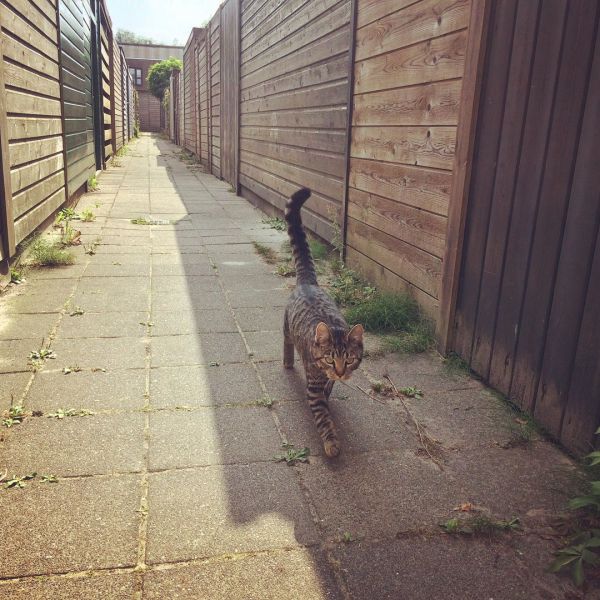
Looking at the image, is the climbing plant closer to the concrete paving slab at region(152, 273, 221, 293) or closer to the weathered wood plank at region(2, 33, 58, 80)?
the weathered wood plank at region(2, 33, 58, 80)

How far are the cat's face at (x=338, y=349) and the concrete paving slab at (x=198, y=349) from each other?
1.09 m

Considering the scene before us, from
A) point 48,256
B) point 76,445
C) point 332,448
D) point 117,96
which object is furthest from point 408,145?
point 117,96

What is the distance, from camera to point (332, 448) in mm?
2605

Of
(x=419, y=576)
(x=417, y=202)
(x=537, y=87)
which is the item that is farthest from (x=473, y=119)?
(x=419, y=576)

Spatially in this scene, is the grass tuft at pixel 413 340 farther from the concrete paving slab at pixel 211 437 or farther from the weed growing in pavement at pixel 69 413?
the weed growing in pavement at pixel 69 413

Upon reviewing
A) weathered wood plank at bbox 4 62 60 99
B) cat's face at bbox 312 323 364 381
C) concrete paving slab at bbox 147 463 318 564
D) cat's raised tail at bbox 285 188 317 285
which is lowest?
concrete paving slab at bbox 147 463 318 564

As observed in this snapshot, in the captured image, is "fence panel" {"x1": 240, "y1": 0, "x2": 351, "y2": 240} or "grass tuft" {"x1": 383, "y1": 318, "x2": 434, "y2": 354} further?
"fence panel" {"x1": 240, "y1": 0, "x2": 351, "y2": 240}

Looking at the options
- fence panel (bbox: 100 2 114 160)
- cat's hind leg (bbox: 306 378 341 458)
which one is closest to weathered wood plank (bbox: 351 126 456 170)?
cat's hind leg (bbox: 306 378 341 458)

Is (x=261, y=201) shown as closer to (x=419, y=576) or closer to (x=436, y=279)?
(x=436, y=279)

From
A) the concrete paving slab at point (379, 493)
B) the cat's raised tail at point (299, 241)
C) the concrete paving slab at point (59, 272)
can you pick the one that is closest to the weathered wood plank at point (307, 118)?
the cat's raised tail at point (299, 241)

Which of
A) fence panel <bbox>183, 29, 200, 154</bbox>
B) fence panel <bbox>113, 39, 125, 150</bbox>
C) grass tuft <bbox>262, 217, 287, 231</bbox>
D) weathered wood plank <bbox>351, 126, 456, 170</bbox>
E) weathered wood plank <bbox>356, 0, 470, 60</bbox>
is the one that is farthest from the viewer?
fence panel <bbox>183, 29, 200, 154</bbox>

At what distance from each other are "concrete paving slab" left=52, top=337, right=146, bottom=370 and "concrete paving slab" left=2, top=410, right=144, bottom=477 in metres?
0.67

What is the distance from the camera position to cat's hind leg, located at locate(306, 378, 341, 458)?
2617mm

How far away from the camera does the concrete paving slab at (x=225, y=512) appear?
202cm
